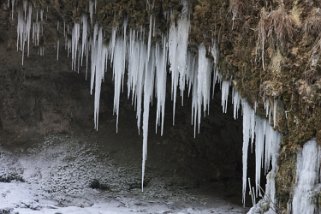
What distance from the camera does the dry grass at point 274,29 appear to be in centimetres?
575

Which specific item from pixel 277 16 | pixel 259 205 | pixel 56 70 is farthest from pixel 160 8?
pixel 56 70

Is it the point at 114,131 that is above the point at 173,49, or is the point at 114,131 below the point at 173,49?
below

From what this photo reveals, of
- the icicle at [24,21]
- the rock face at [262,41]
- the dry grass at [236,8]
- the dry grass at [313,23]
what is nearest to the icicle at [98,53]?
the rock face at [262,41]

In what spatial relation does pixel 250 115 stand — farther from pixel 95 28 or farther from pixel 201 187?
pixel 201 187

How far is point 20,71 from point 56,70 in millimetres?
656

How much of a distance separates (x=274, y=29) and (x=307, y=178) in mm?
1633

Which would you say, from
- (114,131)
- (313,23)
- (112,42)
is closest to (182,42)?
(112,42)

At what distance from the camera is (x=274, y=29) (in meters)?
5.84

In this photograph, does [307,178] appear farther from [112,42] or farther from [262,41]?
[112,42]

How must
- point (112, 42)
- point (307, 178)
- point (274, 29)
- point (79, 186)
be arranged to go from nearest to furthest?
point (307, 178)
point (274, 29)
point (112, 42)
point (79, 186)

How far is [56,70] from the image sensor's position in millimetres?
9641

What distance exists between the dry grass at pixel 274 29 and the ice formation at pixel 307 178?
1113 mm

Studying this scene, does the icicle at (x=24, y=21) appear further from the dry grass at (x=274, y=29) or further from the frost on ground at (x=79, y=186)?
the dry grass at (x=274, y=29)

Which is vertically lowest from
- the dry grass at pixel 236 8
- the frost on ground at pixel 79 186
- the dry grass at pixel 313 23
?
the frost on ground at pixel 79 186
